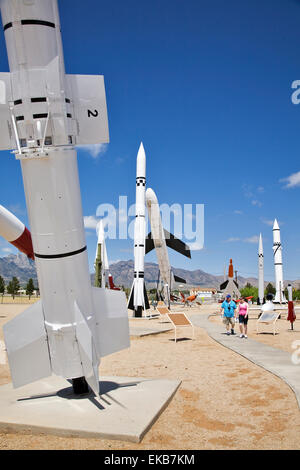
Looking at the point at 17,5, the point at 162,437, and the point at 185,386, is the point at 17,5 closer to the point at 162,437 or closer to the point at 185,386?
the point at 162,437

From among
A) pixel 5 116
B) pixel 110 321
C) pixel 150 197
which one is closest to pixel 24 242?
pixel 110 321

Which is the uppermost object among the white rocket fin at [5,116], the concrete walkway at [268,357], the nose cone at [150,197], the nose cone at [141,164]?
the nose cone at [141,164]

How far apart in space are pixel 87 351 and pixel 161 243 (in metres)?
24.2

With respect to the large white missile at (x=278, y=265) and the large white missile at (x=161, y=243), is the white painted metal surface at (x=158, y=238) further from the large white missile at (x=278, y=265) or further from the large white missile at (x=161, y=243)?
→ the large white missile at (x=278, y=265)

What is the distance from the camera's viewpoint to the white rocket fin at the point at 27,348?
16.9ft

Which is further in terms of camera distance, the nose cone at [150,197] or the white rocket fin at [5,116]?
the nose cone at [150,197]

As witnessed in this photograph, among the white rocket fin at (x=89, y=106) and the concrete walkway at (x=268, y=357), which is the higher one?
the white rocket fin at (x=89, y=106)

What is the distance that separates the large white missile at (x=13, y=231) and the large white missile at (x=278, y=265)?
107 feet

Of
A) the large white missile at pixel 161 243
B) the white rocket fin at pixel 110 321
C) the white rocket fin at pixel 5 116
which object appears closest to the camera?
the white rocket fin at pixel 5 116

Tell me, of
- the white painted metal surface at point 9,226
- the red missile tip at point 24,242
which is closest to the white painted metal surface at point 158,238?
the red missile tip at point 24,242

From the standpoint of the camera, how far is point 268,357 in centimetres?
862

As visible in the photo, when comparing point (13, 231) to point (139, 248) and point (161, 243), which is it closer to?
point (139, 248)

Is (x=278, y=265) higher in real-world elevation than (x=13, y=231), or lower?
lower
